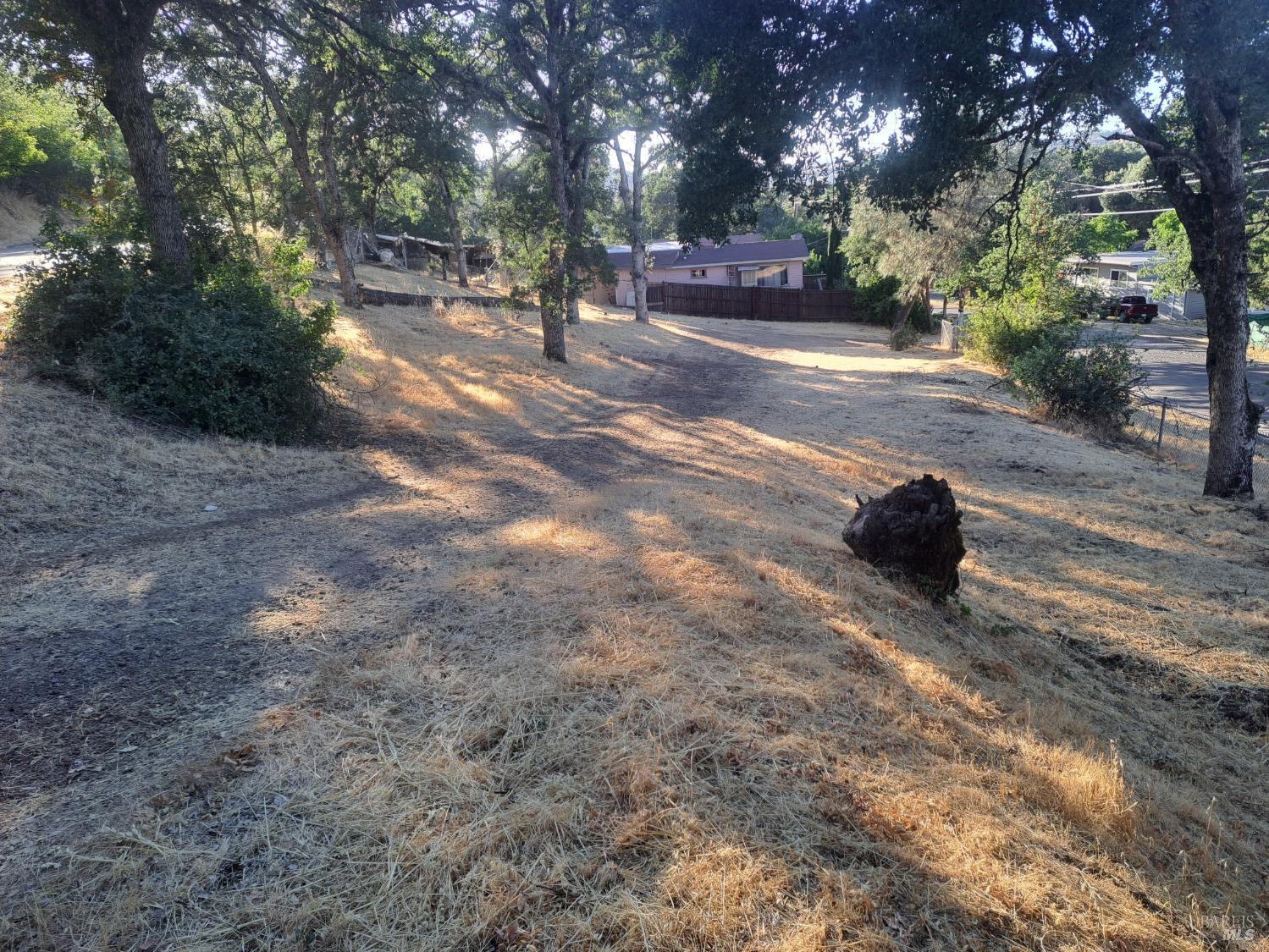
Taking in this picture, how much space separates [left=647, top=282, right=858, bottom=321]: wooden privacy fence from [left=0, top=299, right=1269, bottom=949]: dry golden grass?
37.0 m

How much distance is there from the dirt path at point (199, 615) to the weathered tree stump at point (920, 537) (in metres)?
3.56

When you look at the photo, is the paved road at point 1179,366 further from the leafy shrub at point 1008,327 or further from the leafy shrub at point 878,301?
the leafy shrub at point 878,301

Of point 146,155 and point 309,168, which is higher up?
point 309,168

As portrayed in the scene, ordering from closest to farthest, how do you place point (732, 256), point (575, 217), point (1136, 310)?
point (575, 217) → point (1136, 310) → point (732, 256)

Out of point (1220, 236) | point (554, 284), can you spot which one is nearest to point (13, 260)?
point (554, 284)

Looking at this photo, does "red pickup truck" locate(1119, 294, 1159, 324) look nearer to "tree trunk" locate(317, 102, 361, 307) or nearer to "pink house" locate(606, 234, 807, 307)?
"pink house" locate(606, 234, 807, 307)

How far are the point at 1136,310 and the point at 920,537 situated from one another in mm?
47802

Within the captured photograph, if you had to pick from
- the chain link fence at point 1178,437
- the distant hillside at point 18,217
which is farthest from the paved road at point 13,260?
the chain link fence at point 1178,437

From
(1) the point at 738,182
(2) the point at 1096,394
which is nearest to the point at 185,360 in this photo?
(1) the point at 738,182

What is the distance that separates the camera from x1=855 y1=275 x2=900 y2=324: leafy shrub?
41.5 metres

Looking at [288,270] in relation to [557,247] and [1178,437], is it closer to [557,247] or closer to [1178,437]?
[557,247]

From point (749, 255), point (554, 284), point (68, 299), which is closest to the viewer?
point (68, 299)

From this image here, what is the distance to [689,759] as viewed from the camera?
3092 millimetres

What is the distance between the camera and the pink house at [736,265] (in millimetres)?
49188
